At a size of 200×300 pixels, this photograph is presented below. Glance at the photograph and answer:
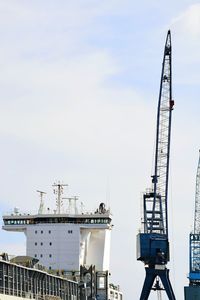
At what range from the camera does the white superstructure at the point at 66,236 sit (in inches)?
4518

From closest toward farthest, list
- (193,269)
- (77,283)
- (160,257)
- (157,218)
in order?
(77,283) → (160,257) → (157,218) → (193,269)

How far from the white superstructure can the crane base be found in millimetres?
7000

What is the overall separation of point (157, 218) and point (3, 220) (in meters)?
22.6

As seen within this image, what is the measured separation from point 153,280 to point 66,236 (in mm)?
15749

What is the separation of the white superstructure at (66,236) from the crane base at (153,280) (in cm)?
700

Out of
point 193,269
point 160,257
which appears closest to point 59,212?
point 160,257

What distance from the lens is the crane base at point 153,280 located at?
12312 cm

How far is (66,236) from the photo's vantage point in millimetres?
115500

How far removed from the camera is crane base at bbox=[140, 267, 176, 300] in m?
123

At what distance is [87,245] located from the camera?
118 m

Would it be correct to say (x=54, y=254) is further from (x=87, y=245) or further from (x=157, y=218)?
(x=157, y=218)

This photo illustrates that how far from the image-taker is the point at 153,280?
12469cm

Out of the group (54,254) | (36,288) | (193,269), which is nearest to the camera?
(36,288)

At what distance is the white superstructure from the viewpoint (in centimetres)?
11475
